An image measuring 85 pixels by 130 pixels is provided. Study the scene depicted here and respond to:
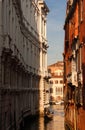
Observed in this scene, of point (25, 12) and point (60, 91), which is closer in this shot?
point (25, 12)

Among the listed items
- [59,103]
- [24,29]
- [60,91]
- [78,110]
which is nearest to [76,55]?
[78,110]

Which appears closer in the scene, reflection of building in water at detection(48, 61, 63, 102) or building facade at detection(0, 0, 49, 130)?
building facade at detection(0, 0, 49, 130)

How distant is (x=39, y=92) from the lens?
59969 mm

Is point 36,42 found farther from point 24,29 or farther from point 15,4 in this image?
point 15,4

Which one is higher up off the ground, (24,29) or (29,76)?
(24,29)

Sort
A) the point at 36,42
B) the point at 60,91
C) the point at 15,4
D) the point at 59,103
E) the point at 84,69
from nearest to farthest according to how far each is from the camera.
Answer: the point at 84,69 < the point at 15,4 < the point at 36,42 < the point at 59,103 < the point at 60,91

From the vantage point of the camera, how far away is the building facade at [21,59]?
2633 cm

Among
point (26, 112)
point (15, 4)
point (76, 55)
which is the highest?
point (15, 4)

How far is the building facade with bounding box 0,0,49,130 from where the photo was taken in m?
26.3

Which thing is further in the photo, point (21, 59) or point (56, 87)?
point (56, 87)

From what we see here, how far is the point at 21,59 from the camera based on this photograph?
39094 millimetres

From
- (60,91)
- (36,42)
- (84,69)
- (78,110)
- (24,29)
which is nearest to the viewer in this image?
(84,69)

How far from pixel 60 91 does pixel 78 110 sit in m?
94.5

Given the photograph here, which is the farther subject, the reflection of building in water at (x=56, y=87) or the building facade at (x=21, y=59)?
the reflection of building in water at (x=56, y=87)
